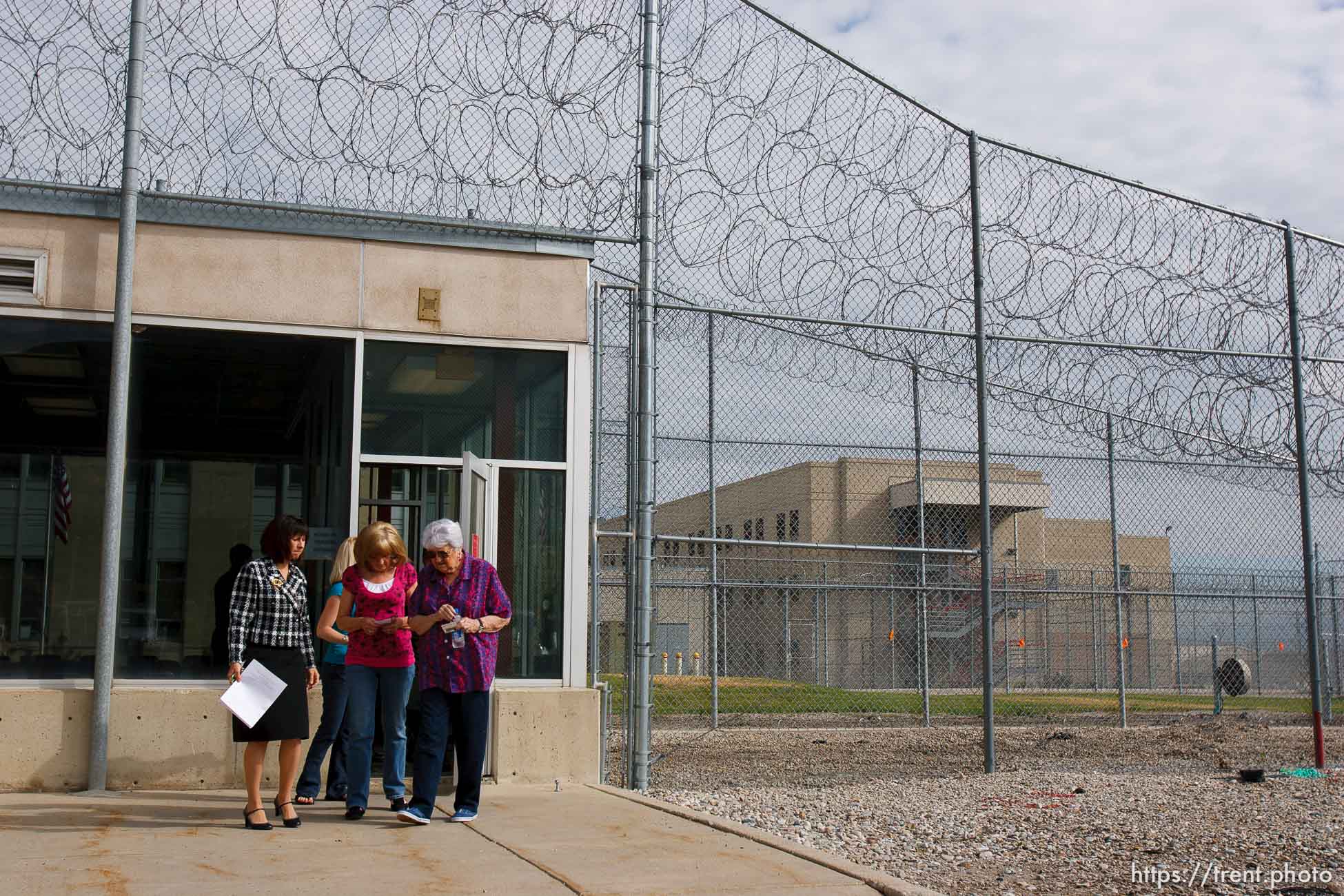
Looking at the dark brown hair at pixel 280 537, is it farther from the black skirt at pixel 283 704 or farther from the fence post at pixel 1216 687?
the fence post at pixel 1216 687

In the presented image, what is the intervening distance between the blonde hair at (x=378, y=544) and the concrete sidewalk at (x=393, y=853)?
1242mm

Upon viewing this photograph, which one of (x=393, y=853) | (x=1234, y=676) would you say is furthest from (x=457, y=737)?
(x=1234, y=676)

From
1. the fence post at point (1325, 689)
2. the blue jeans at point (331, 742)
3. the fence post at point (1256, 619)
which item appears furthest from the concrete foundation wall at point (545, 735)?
the fence post at point (1256, 619)

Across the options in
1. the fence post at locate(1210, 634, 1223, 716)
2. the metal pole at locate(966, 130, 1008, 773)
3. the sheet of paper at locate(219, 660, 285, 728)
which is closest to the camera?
the sheet of paper at locate(219, 660, 285, 728)

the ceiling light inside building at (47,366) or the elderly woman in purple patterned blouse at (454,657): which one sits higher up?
the ceiling light inside building at (47,366)

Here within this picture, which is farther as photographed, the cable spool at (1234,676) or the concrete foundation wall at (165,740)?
the cable spool at (1234,676)

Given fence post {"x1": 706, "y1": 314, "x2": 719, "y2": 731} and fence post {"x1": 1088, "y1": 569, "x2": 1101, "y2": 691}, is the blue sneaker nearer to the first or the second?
fence post {"x1": 706, "y1": 314, "x2": 719, "y2": 731}

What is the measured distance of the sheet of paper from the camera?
5.72 metres

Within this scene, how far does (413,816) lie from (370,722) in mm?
500

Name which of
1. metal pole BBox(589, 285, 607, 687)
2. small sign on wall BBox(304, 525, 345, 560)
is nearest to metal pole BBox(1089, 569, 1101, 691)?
metal pole BBox(589, 285, 607, 687)

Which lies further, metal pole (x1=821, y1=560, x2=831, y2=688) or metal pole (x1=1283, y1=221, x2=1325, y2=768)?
metal pole (x1=821, y1=560, x2=831, y2=688)

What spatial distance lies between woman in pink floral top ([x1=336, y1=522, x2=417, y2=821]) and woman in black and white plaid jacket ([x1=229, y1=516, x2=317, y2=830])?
0.23 m

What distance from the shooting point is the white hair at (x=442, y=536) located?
19.7 feet

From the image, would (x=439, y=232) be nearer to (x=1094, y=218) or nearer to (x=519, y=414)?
(x=519, y=414)
